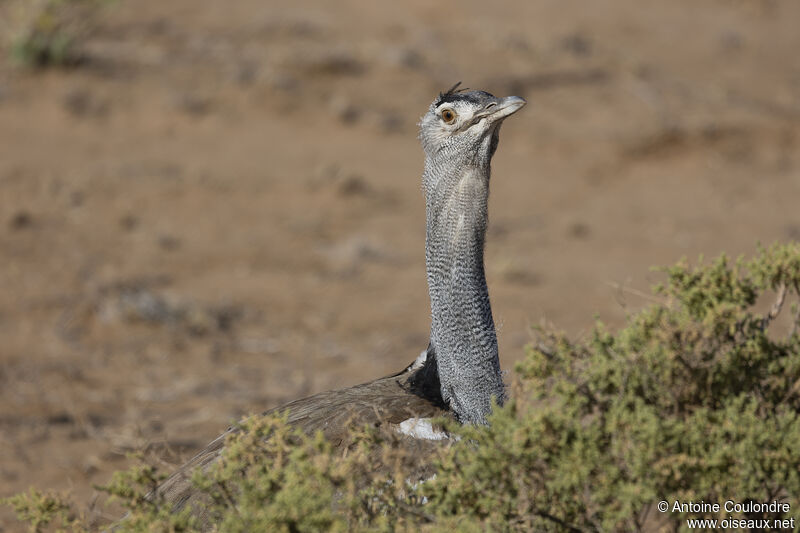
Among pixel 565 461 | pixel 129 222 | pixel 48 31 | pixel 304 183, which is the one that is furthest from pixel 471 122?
pixel 48 31

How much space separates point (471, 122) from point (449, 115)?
81mm

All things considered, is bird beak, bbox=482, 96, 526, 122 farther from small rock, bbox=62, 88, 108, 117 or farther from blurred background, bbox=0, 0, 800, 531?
small rock, bbox=62, 88, 108, 117

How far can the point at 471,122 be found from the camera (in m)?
3.27

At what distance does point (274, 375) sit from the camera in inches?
232

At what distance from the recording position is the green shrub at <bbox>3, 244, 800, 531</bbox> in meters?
2.24

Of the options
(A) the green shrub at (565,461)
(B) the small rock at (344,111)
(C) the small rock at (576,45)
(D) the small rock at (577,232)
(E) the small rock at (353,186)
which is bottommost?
(D) the small rock at (577,232)

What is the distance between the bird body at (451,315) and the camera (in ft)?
9.91

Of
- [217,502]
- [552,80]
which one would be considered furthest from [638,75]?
[217,502]

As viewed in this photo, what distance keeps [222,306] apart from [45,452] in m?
2.20

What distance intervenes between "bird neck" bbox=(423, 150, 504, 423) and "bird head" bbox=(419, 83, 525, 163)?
10cm

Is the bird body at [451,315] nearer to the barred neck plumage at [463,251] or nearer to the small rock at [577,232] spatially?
the barred neck plumage at [463,251]

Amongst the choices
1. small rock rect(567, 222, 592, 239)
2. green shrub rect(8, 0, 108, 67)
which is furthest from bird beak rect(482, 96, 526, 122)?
green shrub rect(8, 0, 108, 67)

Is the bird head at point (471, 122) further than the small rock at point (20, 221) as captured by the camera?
No
